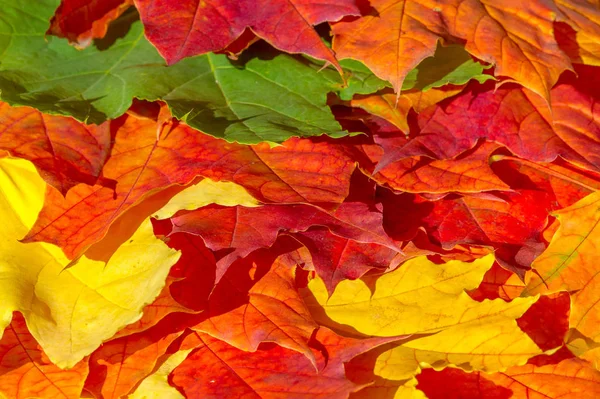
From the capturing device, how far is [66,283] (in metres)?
0.51

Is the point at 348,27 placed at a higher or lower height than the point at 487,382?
higher

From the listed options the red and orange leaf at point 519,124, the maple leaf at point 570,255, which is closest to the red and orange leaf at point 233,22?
the red and orange leaf at point 519,124

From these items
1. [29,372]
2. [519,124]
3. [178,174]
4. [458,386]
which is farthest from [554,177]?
[29,372]

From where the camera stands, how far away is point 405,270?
0.56 metres

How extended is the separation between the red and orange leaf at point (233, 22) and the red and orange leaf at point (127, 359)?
186 millimetres

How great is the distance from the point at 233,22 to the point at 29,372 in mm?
268

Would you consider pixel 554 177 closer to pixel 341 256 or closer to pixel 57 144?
pixel 341 256

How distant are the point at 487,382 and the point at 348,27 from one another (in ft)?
0.87

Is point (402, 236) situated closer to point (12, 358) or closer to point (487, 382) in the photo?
point (487, 382)

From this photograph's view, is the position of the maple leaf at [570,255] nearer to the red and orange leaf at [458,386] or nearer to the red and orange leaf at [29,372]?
the red and orange leaf at [458,386]

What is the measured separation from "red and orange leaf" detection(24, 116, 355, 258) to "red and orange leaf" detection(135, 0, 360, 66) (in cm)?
7

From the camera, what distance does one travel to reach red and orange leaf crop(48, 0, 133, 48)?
55 cm

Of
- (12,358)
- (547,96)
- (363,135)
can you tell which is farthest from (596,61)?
(12,358)

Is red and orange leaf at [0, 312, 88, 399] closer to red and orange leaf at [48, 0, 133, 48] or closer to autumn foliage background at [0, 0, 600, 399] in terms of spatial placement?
autumn foliage background at [0, 0, 600, 399]
